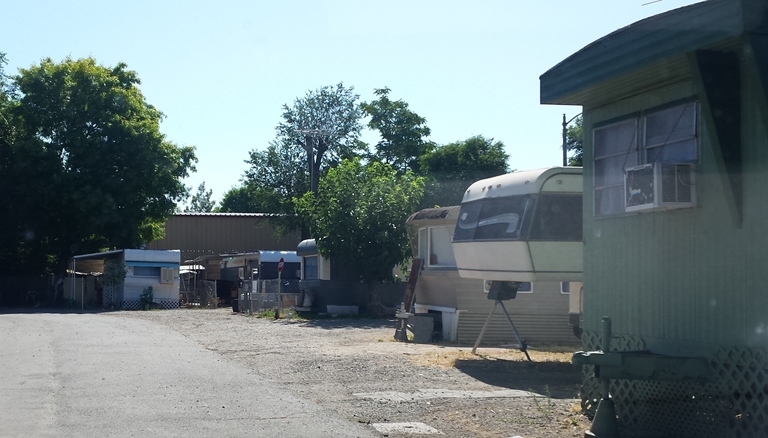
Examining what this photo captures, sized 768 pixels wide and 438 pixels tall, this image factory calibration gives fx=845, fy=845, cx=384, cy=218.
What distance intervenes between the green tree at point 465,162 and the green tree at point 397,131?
193 inches

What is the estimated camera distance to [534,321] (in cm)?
1997

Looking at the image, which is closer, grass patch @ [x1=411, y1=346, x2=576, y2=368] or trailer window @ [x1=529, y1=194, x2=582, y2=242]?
trailer window @ [x1=529, y1=194, x2=582, y2=242]

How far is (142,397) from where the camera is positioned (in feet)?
35.9

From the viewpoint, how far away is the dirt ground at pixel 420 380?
9.59m

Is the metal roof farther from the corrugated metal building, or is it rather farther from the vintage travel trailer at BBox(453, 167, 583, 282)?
the corrugated metal building

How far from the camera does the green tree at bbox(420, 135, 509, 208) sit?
5144cm

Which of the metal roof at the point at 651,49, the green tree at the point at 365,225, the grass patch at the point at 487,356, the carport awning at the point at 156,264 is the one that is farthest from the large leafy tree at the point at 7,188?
the metal roof at the point at 651,49

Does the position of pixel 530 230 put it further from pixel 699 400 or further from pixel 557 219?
pixel 699 400

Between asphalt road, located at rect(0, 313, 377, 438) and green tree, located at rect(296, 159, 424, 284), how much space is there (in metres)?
12.0

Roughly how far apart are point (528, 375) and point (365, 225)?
1653 cm

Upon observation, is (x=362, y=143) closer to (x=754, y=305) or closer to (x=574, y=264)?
(x=574, y=264)

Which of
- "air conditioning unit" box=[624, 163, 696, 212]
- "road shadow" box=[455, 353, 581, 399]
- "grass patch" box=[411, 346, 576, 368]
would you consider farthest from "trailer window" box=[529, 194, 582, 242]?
"air conditioning unit" box=[624, 163, 696, 212]

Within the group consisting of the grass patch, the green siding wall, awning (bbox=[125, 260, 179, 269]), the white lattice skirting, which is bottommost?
the white lattice skirting

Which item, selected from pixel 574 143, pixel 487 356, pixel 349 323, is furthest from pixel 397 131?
pixel 487 356
